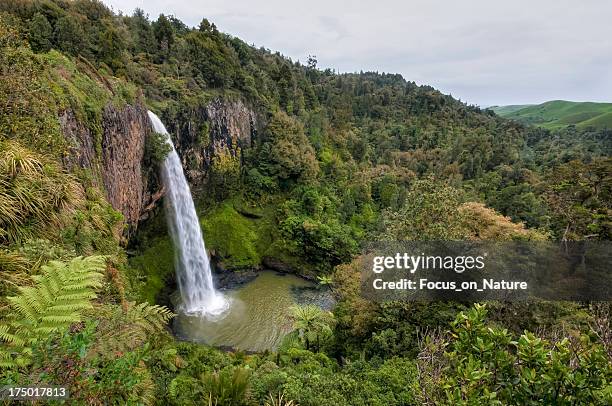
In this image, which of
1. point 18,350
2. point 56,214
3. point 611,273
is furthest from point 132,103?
point 611,273

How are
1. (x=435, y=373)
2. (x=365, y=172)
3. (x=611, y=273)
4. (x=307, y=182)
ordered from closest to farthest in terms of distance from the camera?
(x=435, y=373), (x=611, y=273), (x=307, y=182), (x=365, y=172)

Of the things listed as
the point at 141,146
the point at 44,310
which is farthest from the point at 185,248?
the point at 44,310

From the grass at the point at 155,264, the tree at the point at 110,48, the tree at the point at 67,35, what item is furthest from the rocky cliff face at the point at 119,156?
the tree at the point at 110,48

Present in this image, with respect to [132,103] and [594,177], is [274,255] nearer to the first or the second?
[132,103]

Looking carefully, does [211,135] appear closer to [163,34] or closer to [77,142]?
[163,34]

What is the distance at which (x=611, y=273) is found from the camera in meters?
14.9

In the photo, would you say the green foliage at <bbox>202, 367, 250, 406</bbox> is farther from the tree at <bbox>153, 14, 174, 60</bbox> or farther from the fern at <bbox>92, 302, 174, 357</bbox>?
the tree at <bbox>153, 14, 174, 60</bbox>

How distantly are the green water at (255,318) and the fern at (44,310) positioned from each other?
1318 cm

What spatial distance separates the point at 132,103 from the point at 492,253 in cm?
1447

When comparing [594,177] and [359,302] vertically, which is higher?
[594,177]

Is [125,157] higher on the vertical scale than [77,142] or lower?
lower

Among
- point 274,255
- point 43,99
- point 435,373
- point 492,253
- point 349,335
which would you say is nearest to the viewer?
point 435,373

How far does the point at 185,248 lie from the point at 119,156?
7.08m

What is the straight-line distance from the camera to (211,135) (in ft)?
79.8
